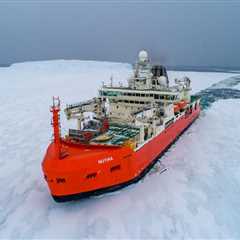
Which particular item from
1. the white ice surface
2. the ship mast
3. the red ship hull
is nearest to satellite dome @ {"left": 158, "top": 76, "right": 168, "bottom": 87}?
the white ice surface

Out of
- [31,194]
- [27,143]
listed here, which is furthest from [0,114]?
[31,194]

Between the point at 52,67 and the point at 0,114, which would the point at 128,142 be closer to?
the point at 0,114

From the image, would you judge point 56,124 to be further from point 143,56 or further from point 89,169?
point 143,56

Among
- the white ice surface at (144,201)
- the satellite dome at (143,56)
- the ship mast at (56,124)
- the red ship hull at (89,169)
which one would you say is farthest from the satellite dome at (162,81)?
the ship mast at (56,124)

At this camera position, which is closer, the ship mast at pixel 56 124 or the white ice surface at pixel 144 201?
the white ice surface at pixel 144 201

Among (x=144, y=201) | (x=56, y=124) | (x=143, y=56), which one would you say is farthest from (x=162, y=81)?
(x=56, y=124)

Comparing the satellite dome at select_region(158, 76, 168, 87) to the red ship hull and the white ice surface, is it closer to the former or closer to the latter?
the white ice surface

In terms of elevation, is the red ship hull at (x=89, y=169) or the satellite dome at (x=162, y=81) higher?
the satellite dome at (x=162, y=81)

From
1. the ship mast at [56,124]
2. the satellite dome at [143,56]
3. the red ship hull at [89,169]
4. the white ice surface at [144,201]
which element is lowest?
the white ice surface at [144,201]

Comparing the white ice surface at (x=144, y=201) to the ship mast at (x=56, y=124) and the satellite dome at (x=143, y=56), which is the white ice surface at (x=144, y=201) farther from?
the satellite dome at (x=143, y=56)

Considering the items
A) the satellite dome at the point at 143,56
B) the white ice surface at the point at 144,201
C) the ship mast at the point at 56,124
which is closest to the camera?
the white ice surface at the point at 144,201
